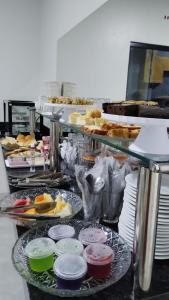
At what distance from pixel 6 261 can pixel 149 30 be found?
1.41 metres

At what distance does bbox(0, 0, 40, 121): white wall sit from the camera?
9.86 feet

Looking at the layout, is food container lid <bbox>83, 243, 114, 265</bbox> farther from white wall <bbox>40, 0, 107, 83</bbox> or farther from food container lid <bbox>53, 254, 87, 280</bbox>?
white wall <bbox>40, 0, 107, 83</bbox>

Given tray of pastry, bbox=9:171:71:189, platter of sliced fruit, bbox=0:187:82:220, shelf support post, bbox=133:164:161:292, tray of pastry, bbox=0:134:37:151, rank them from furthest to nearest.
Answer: tray of pastry, bbox=0:134:37:151, tray of pastry, bbox=9:171:71:189, platter of sliced fruit, bbox=0:187:82:220, shelf support post, bbox=133:164:161:292

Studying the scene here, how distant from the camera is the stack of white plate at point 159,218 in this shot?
1.77 ft

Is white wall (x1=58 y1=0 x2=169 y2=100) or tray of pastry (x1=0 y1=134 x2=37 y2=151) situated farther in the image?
tray of pastry (x1=0 y1=134 x2=37 y2=151)

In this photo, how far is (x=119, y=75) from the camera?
1611mm

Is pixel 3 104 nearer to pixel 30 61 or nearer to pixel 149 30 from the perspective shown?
pixel 30 61

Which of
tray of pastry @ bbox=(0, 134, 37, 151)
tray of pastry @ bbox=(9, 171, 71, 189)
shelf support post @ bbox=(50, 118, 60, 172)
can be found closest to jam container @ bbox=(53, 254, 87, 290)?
tray of pastry @ bbox=(9, 171, 71, 189)

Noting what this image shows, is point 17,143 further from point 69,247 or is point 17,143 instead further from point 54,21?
point 54,21

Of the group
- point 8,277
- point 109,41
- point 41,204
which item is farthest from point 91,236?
point 109,41

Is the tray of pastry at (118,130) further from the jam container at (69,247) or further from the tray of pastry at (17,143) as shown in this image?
the tray of pastry at (17,143)

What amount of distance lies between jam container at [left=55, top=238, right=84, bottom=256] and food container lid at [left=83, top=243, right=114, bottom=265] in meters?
0.02

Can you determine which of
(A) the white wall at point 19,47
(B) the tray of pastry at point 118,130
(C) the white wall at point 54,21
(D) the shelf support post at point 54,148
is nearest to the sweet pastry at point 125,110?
(B) the tray of pastry at point 118,130

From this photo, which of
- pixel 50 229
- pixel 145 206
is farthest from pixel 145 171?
pixel 50 229
